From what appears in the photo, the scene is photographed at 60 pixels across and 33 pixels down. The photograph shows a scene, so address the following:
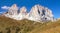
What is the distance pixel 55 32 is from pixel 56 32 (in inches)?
27.0

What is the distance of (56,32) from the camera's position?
84375 millimetres

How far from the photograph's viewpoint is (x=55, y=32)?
84875 millimetres
